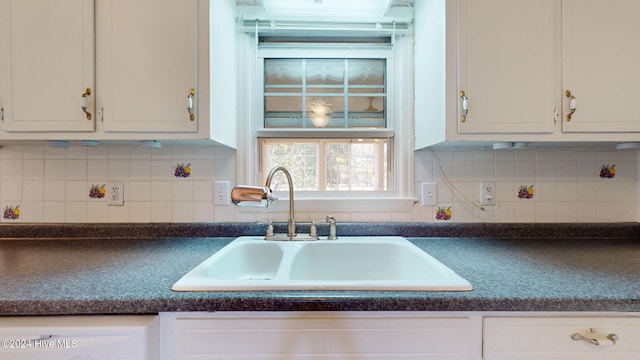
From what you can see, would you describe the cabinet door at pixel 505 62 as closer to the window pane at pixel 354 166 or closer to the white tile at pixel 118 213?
the window pane at pixel 354 166

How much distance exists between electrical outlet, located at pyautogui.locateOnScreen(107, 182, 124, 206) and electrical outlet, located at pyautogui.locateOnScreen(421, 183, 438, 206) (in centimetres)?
146

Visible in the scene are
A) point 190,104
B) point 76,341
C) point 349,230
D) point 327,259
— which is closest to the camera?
point 76,341

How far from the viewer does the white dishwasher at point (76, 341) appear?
71 centimetres

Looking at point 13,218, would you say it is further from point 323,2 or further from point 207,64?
point 323,2

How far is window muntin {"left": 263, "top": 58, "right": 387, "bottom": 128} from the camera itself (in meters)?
1.54

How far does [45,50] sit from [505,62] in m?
1.71

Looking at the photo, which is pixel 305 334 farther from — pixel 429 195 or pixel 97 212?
pixel 97 212

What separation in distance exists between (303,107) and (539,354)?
1.32m

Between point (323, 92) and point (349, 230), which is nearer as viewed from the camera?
point (349, 230)

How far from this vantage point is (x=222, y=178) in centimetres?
143

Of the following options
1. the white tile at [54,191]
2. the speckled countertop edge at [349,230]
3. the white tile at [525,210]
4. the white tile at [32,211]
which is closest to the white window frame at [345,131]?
the speckled countertop edge at [349,230]

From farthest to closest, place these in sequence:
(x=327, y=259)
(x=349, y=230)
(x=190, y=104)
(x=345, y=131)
→ (x=345, y=131)
(x=349, y=230)
(x=327, y=259)
(x=190, y=104)

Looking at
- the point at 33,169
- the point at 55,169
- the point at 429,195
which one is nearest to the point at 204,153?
the point at 55,169

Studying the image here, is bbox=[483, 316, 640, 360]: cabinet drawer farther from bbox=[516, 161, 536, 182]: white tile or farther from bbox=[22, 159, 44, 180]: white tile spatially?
bbox=[22, 159, 44, 180]: white tile
